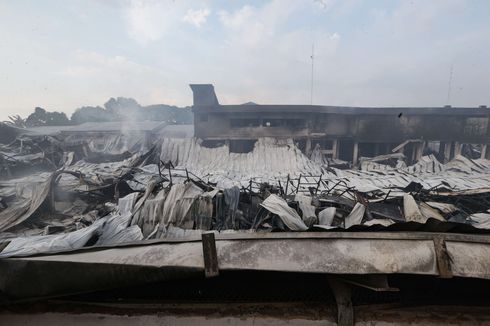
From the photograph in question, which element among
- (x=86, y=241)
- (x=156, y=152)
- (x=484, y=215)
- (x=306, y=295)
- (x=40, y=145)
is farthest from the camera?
(x=40, y=145)

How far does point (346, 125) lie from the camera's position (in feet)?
47.9

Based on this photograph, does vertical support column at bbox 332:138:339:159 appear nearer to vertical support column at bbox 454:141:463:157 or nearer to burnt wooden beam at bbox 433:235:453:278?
vertical support column at bbox 454:141:463:157

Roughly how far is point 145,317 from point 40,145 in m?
13.8

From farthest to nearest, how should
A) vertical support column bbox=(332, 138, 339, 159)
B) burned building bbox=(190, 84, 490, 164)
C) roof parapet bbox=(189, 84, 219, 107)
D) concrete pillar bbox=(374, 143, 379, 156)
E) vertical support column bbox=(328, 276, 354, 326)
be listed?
roof parapet bbox=(189, 84, 219, 107) < concrete pillar bbox=(374, 143, 379, 156) < vertical support column bbox=(332, 138, 339, 159) < burned building bbox=(190, 84, 490, 164) < vertical support column bbox=(328, 276, 354, 326)

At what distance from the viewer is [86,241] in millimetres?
2467

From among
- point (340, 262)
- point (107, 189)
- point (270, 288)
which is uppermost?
point (340, 262)

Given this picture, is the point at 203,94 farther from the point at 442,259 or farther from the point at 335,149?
the point at 442,259

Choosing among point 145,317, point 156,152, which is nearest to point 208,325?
point 145,317

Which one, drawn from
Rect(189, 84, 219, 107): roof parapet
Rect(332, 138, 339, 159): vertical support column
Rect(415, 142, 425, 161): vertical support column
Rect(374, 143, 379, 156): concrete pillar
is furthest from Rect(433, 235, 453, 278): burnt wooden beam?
Rect(415, 142, 425, 161): vertical support column

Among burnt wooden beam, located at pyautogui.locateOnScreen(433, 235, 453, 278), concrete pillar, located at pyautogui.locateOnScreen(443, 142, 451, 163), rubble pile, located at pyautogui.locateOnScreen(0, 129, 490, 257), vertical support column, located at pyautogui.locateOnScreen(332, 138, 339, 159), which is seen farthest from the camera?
concrete pillar, located at pyautogui.locateOnScreen(443, 142, 451, 163)

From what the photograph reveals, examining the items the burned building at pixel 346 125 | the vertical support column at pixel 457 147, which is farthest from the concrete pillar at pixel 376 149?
the vertical support column at pixel 457 147

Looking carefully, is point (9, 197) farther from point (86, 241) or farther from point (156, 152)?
point (86, 241)

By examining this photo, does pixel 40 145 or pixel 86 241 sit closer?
pixel 86 241

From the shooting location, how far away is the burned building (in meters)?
14.1
